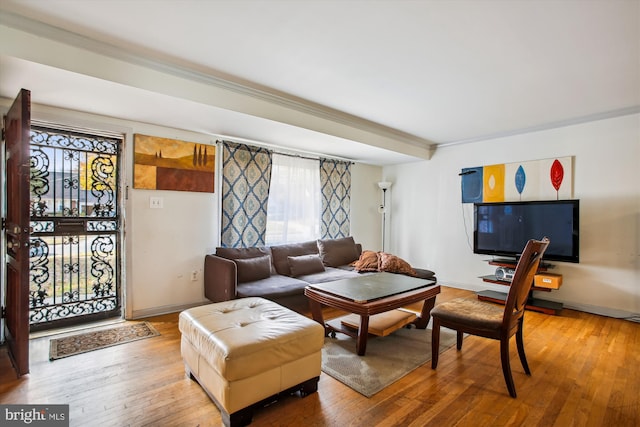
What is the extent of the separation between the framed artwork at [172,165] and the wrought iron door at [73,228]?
27 cm

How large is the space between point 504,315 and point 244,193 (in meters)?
3.17

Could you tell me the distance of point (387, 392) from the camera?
2023 millimetres

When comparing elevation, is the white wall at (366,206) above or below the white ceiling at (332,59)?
below

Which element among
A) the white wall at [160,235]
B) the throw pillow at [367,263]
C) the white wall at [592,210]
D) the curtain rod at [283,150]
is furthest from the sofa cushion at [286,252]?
the white wall at [592,210]

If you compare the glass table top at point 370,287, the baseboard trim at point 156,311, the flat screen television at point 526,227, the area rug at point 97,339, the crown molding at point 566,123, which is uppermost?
the crown molding at point 566,123

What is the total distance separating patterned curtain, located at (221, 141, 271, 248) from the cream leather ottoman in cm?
187

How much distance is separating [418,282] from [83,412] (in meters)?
2.78

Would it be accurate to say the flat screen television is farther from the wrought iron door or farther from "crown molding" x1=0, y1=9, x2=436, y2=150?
the wrought iron door

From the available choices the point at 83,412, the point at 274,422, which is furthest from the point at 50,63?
the point at 274,422

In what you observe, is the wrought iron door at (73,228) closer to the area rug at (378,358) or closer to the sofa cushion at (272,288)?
the sofa cushion at (272,288)

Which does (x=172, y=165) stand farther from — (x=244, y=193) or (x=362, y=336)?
(x=362, y=336)

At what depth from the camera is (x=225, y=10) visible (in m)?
1.89

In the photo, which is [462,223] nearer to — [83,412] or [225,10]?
[225,10]

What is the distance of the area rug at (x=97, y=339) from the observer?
253 cm
